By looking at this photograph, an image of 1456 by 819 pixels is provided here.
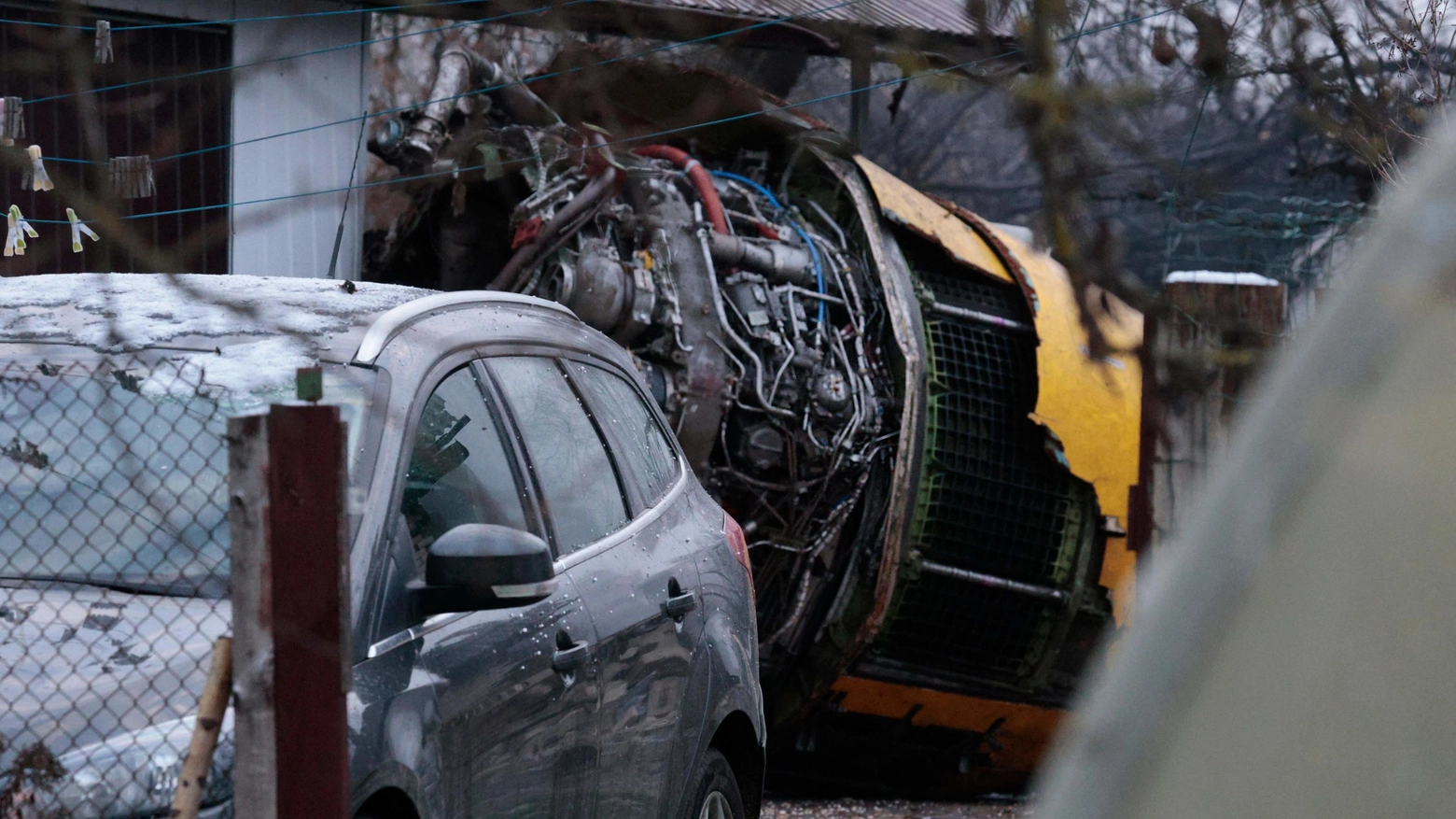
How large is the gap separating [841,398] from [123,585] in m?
4.47

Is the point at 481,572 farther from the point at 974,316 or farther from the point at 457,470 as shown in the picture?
the point at 974,316

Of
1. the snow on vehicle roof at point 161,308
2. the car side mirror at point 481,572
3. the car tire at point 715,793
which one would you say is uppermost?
the snow on vehicle roof at point 161,308

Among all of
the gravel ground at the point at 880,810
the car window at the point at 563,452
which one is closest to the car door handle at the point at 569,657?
the car window at the point at 563,452

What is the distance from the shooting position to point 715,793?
4301 millimetres

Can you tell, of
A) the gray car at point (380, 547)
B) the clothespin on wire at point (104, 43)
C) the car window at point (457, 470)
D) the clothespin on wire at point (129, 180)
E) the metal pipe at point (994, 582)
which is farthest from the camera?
the metal pipe at point (994, 582)

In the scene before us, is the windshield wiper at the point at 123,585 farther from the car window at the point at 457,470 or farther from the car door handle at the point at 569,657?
the car door handle at the point at 569,657

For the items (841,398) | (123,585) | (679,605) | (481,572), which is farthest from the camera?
(841,398)

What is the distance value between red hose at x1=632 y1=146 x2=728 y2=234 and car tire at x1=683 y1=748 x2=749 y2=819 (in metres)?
3.33

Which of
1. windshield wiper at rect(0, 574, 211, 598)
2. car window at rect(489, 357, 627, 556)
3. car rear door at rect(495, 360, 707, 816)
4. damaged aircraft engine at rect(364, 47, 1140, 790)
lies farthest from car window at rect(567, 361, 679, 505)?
damaged aircraft engine at rect(364, 47, 1140, 790)

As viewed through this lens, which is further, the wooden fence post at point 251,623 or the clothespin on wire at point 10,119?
the clothespin on wire at point 10,119

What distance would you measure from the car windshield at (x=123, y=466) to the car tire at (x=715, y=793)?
1553 mm

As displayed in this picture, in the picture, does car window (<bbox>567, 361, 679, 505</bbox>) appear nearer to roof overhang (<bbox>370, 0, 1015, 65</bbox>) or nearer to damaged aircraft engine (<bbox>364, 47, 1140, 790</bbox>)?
roof overhang (<bbox>370, 0, 1015, 65</bbox>)

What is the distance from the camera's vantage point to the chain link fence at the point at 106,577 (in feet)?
8.13

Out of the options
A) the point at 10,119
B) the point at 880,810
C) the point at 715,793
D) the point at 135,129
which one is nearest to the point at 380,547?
the point at 715,793
